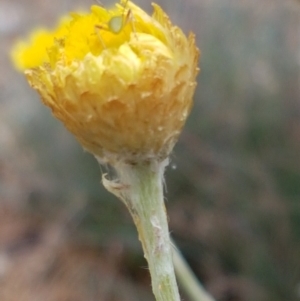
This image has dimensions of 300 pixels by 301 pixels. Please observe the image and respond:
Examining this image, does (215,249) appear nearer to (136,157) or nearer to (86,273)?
(86,273)

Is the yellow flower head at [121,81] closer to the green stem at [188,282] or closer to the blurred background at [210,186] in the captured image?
the green stem at [188,282]

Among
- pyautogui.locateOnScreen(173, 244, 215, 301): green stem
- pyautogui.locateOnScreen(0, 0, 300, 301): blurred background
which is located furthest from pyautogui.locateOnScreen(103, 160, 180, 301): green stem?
pyautogui.locateOnScreen(0, 0, 300, 301): blurred background

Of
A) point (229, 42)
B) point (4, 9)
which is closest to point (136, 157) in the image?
point (229, 42)

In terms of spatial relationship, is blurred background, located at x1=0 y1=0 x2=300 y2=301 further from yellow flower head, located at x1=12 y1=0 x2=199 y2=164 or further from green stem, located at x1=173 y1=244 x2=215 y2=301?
yellow flower head, located at x1=12 y1=0 x2=199 y2=164

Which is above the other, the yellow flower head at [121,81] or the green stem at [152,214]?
the yellow flower head at [121,81]

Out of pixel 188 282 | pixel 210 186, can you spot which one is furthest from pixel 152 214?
pixel 210 186

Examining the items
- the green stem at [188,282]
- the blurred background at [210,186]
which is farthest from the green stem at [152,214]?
the blurred background at [210,186]

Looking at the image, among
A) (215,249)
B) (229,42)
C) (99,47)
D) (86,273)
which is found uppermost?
(99,47)
